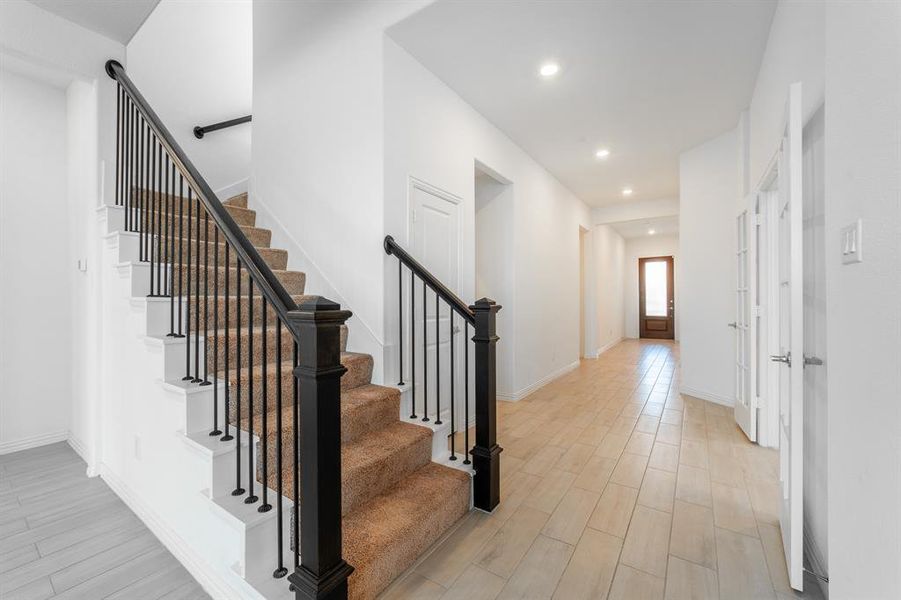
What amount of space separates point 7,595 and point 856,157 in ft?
10.7

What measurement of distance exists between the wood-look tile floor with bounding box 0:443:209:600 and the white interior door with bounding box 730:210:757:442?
3.90m

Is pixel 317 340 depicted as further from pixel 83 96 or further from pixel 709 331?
pixel 709 331

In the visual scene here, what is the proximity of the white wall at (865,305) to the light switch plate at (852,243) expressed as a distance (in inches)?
0.9

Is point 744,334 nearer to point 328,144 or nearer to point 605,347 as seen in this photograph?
point 328,144

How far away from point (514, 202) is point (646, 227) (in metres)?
5.92

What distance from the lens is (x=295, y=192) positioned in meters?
3.25

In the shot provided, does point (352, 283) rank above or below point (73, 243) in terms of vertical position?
below

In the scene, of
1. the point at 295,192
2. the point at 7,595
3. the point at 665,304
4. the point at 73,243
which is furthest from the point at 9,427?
the point at 665,304

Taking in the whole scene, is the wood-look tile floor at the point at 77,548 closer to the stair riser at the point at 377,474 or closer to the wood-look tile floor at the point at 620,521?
the stair riser at the point at 377,474

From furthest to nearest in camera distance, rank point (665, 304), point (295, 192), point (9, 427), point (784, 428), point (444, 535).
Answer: point (665, 304) < point (295, 192) < point (9, 427) < point (444, 535) < point (784, 428)

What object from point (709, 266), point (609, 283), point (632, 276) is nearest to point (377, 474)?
point (709, 266)

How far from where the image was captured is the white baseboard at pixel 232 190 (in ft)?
14.3

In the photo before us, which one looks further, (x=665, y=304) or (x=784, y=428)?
(x=665, y=304)

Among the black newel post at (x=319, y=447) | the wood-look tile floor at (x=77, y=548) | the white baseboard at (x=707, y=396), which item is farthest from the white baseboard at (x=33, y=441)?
the white baseboard at (x=707, y=396)
